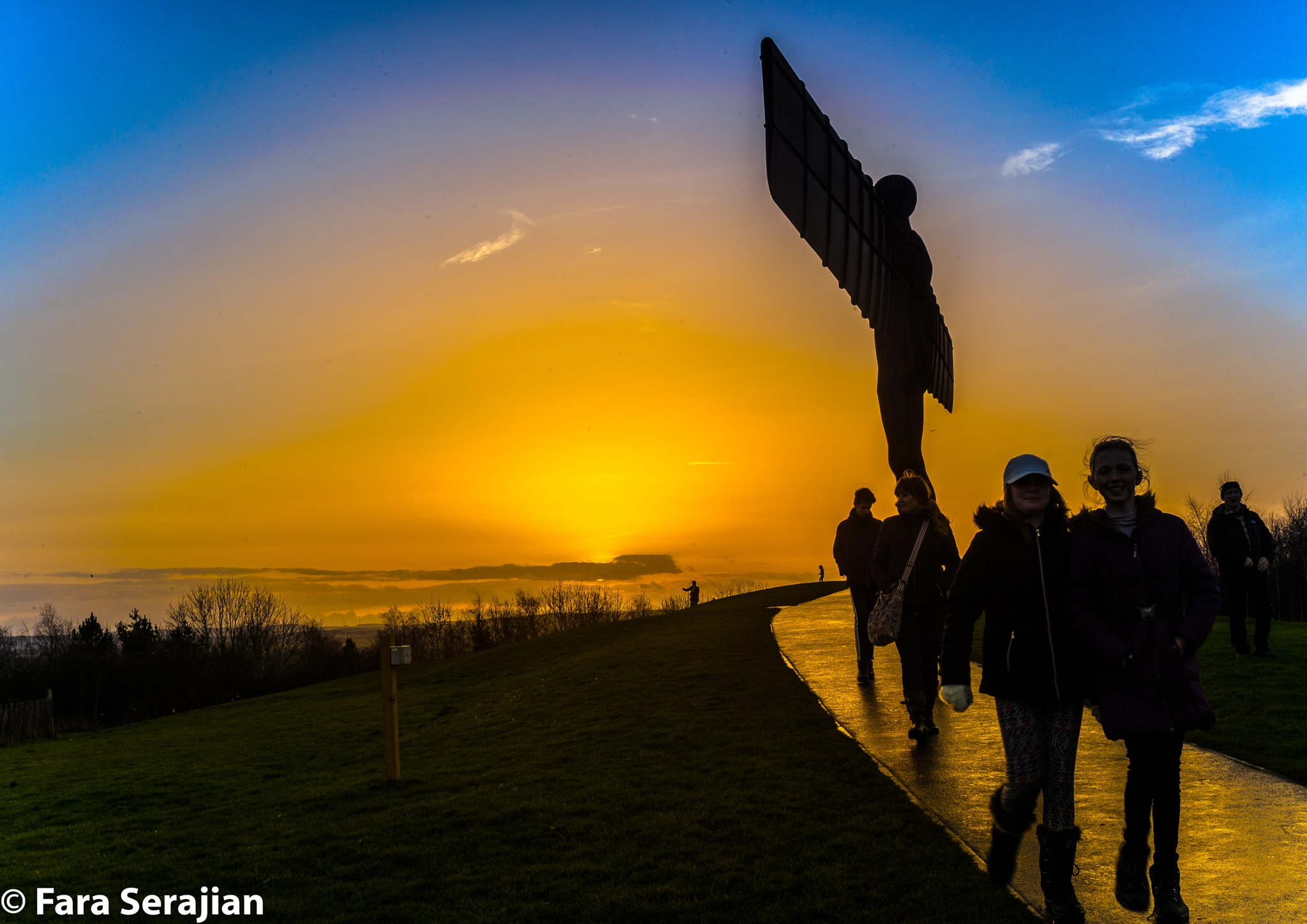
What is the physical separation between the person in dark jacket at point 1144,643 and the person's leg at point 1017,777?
35 cm

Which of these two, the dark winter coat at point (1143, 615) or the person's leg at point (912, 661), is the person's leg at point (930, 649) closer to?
the person's leg at point (912, 661)

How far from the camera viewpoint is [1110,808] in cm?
620

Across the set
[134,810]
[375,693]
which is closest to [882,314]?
[134,810]

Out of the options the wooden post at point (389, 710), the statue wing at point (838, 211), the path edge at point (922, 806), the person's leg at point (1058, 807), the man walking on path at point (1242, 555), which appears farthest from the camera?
the man walking on path at point (1242, 555)

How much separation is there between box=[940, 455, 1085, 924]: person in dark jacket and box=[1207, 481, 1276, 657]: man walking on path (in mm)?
8830

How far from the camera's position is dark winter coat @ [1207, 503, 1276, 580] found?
11.8 meters

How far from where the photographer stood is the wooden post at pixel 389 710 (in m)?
9.41

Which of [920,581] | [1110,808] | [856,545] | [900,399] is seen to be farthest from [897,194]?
[1110,808]

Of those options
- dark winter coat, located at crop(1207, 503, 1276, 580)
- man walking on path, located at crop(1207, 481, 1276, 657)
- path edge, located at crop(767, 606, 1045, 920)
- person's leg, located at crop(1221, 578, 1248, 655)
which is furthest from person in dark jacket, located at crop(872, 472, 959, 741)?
person's leg, located at crop(1221, 578, 1248, 655)

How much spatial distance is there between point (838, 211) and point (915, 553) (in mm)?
4768

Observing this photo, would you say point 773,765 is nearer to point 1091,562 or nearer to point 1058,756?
point 1058,756

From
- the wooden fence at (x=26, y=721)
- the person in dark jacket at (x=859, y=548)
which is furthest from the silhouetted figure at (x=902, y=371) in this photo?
the wooden fence at (x=26, y=721)

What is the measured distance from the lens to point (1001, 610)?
4516 mm

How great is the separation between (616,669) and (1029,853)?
11088mm
